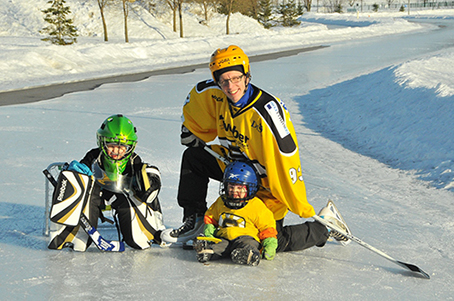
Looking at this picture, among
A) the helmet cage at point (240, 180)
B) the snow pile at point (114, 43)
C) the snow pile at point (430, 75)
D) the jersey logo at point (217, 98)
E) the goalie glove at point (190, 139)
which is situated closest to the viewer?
the helmet cage at point (240, 180)

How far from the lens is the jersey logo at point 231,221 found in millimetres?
3279

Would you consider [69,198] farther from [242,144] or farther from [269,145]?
[269,145]

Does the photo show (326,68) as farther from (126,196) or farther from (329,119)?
(126,196)

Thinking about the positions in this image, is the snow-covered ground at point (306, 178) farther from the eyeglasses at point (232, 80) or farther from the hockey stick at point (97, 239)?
the eyeglasses at point (232, 80)

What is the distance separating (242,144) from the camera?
3363 millimetres

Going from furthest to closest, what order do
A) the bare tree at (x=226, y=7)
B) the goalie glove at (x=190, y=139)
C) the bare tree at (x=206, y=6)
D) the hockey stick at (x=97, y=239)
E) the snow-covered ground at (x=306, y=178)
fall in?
the bare tree at (x=206, y=6) → the bare tree at (x=226, y=7) → the goalie glove at (x=190, y=139) → the hockey stick at (x=97, y=239) → the snow-covered ground at (x=306, y=178)

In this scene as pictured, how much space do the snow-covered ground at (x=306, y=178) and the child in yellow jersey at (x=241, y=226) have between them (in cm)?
10

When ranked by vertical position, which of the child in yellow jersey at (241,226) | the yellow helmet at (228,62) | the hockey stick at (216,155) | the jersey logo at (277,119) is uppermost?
the yellow helmet at (228,62)

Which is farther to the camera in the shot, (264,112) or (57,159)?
(57,159)

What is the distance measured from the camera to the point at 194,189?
3646 millimetres

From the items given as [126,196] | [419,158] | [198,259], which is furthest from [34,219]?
[419,158]

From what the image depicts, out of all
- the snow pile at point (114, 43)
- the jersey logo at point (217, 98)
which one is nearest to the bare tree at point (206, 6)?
the snow pile at point (114, 43)

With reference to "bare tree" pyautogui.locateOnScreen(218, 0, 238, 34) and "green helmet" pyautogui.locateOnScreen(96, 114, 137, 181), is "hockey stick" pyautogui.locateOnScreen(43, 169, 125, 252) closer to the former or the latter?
"green helmet" pyautogui.locateOnScreen(96, 114, 137, 181)

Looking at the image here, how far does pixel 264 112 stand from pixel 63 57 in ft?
49.8
